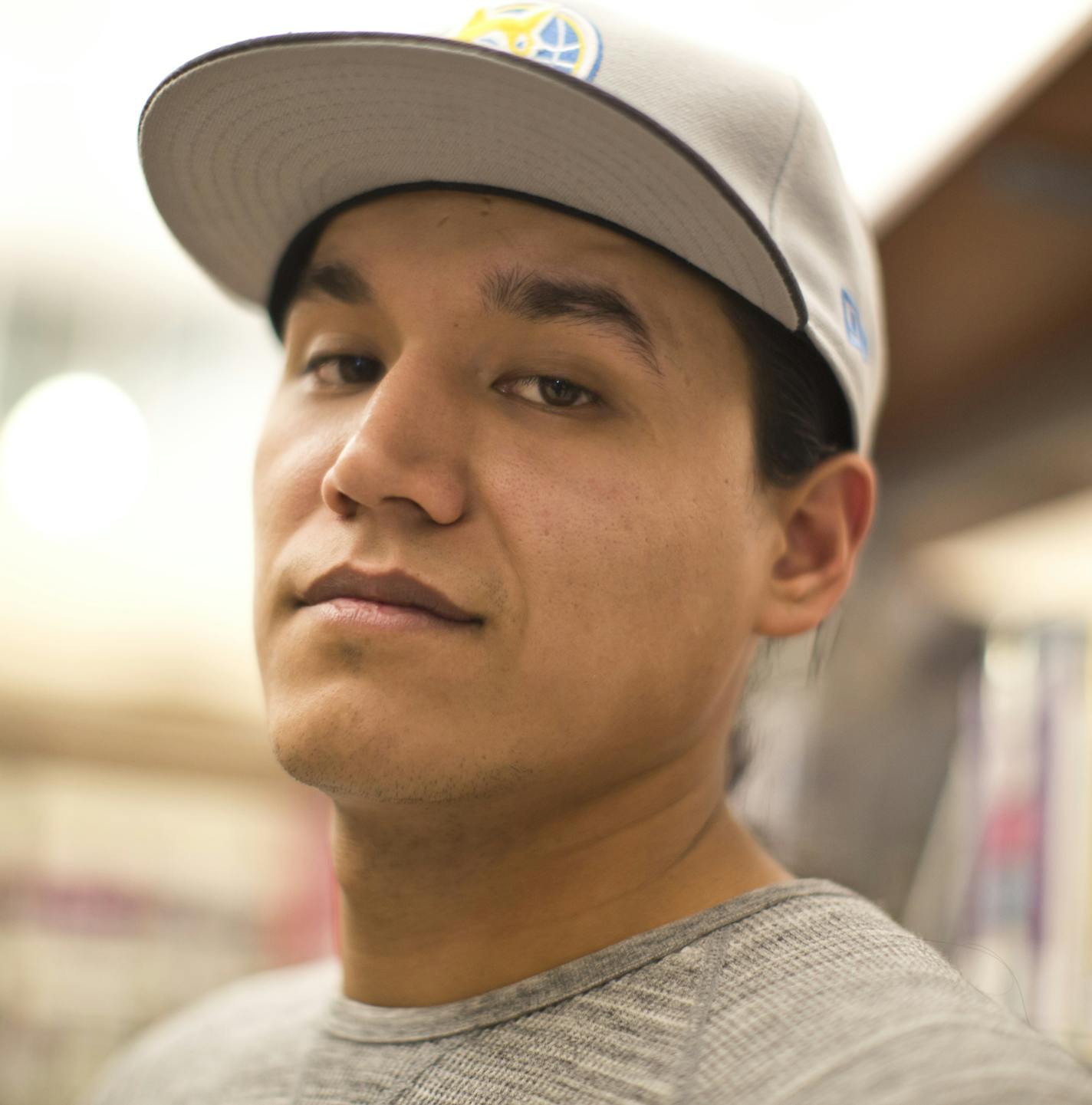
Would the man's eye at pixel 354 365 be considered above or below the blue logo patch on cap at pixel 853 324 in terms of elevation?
below

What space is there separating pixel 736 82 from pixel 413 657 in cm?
55

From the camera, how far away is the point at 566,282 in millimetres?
1014

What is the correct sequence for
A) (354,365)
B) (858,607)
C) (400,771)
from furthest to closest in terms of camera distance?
(858,607)
(354,365)
(400,771)

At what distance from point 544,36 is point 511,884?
71 cm

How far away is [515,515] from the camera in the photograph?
3.21ft

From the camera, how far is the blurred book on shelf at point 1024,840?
190 centimetres

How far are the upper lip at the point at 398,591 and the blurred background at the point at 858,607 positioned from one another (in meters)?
0.54

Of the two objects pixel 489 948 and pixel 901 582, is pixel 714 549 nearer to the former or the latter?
pixel 489 948

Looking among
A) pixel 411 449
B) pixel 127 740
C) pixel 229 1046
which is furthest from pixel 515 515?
pixel 127 740

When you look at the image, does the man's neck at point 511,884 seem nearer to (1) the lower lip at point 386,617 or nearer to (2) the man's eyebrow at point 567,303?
(1) the lower lip at point 386,617

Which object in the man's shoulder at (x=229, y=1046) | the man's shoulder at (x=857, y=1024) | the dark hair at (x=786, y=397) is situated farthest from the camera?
the man's shoulder at (x=229, y=1046)

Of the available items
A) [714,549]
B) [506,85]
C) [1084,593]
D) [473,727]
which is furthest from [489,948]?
[1084,593]

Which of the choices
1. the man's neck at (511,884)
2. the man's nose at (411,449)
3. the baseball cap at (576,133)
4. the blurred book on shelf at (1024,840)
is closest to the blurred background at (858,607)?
the blurred book on shelf at (1024,840)

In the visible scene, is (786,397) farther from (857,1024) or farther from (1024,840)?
(1024,840)
